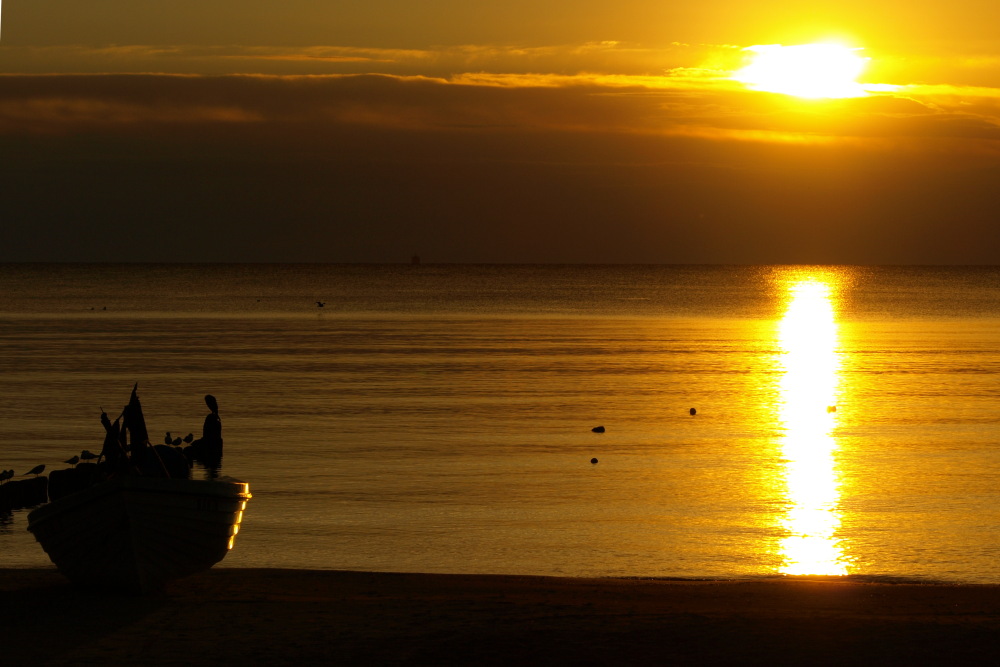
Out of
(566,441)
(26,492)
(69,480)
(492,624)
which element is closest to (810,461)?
(566,441)

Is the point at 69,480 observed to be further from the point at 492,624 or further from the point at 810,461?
the point at 810,461

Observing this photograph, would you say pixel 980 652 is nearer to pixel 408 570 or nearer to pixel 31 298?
pixel 408 570

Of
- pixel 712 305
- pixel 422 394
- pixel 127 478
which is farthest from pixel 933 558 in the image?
pixel 712 305

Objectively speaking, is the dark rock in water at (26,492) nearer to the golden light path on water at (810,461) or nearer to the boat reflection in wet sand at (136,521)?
the boat reflection in wet sand at (136,521)

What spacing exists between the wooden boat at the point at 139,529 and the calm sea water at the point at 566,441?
3.87m

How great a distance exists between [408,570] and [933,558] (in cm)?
798

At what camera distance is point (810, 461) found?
28.4 meters

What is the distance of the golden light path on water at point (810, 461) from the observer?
18.8 meters

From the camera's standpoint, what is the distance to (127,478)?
42.8ft

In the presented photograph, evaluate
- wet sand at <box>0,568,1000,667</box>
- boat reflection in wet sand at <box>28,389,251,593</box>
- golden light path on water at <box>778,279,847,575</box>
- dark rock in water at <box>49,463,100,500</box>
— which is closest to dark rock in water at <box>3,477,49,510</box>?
dark rock in water at <box>49,463,100,500</box>

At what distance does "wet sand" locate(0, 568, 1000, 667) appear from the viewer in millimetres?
11898

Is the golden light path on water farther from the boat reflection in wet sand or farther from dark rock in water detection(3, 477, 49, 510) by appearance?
dark rock in water detection(3, 477, 49, 510)

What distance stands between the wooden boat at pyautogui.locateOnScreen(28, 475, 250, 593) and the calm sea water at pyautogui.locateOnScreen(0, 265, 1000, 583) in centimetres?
387

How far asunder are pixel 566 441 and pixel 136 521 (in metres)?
18.6
